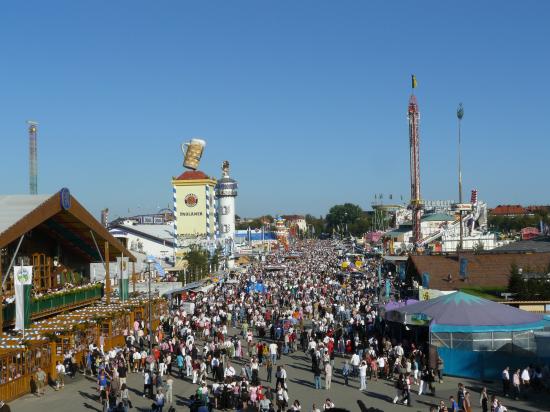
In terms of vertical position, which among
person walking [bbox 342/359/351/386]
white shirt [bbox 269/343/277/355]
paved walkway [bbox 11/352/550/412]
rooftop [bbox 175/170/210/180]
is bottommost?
paved walkway [bbox 11/352/550/412]

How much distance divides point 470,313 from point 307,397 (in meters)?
6.46

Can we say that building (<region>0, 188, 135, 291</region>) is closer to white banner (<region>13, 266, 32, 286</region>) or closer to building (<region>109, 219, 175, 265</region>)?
white banner (<region>13, 266, 32, 286</region>)

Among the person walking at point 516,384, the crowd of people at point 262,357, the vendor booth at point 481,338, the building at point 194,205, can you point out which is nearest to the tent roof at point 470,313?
the vendor booth at point 481,338

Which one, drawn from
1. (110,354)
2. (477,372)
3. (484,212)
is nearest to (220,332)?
(110,354)

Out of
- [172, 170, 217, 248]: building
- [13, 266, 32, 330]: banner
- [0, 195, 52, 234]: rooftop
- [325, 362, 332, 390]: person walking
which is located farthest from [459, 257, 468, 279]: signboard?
[172, 170, 217, 248]: building

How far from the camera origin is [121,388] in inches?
761

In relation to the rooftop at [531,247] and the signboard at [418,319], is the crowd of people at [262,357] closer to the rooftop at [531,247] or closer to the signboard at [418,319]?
the signboard at [418,319]

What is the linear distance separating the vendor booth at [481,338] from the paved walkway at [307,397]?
2.23 ft

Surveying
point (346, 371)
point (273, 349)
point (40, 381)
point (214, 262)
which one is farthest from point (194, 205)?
point (346, 371)

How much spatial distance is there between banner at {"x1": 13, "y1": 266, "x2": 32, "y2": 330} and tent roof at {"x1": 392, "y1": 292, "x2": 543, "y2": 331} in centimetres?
1254

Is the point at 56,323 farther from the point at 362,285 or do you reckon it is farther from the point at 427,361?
the point at 362,285

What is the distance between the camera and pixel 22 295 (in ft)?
74.5

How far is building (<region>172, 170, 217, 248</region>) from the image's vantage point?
275ft

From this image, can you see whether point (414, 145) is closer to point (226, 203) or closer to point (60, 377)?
point (226, 203)
